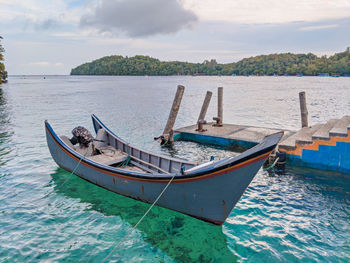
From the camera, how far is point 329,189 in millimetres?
9914

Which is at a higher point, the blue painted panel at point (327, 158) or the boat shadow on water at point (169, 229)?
the blue painted panel at point (327, 158)

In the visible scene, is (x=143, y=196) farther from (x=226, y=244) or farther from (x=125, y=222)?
(x=226, y=244)

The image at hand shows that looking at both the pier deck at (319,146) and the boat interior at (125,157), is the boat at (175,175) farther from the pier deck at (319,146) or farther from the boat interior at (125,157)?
the pier deck at (319,146)

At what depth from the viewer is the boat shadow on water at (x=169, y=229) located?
6.78m

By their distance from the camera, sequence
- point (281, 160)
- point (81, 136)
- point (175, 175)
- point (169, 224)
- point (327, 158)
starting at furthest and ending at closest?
1. point (281, 160)
2. point (81, 136)
3. point (327, 158)
4. point (169, 224)
5. point (175, 175)

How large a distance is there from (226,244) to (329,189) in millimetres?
5421

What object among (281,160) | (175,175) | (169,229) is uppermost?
(175,175)

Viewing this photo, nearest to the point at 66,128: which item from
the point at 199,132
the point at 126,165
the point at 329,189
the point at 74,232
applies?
the point at 199,132

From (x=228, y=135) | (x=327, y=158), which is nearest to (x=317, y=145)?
(x=327, y=158)

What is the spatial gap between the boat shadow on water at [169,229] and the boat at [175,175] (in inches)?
19.5

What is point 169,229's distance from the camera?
778 cm

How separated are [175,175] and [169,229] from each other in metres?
1.93

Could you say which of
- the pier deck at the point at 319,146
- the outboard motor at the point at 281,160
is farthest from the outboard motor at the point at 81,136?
the outboard motor at the point at 281,160

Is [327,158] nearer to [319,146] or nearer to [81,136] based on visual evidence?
[319,146]
